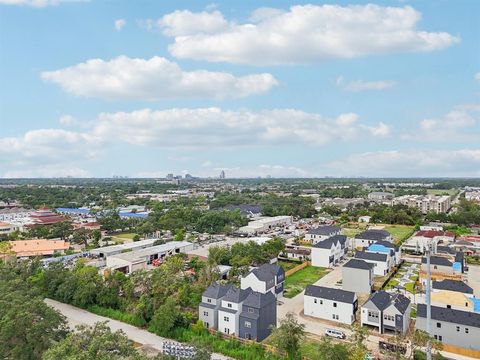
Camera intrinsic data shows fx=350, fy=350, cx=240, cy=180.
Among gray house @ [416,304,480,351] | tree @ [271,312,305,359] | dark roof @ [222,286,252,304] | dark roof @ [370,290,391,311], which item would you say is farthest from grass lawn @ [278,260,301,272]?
tree @ [271,312,305,359]

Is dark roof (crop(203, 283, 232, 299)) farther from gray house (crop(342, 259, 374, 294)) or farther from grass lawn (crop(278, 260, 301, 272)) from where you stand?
grass lawn (crop(278, 260, 301, 272))

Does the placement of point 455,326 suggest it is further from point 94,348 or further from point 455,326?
point 94,348

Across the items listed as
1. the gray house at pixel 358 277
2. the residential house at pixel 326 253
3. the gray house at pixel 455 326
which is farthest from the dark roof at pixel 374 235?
the gray house at pixel 455 326

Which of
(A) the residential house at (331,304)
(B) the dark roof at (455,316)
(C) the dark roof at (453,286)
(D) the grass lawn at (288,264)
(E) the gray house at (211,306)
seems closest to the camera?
(B) the dark roof at (455,316)

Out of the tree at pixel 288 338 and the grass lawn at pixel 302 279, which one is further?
the grass lawn at pixel 302 279

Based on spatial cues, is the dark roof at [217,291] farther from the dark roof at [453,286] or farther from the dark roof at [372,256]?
the dark roof at [372,256]

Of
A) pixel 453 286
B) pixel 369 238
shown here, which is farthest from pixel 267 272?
pixel 369 238
